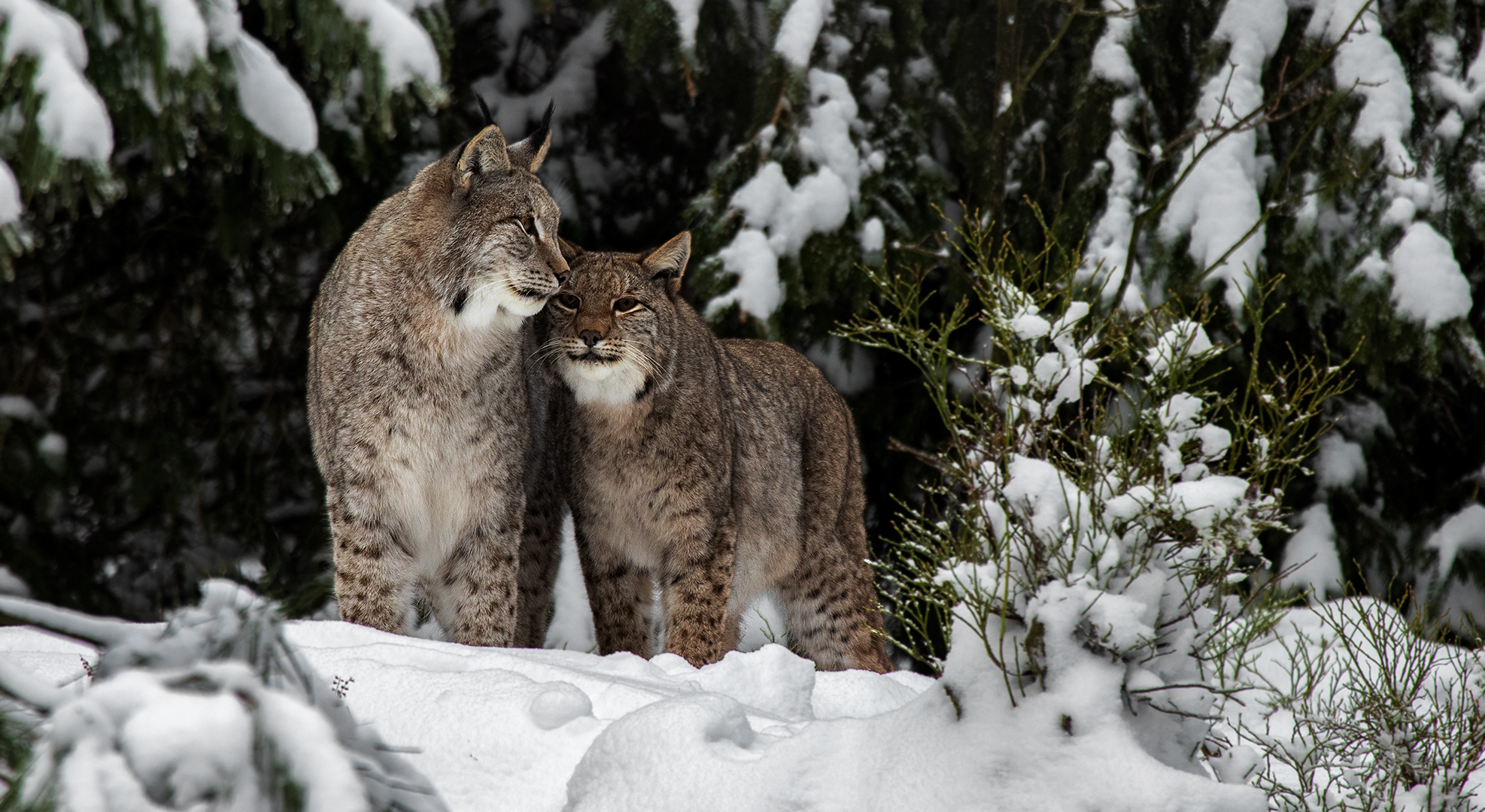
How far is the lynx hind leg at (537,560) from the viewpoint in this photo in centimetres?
464

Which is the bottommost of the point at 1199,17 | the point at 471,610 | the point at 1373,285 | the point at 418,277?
the point at 471,610

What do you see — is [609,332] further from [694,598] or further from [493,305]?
[694,598]

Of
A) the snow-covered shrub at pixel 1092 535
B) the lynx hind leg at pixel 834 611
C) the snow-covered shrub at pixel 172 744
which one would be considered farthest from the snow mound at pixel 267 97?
the lynx hind leg at pixel 834 611

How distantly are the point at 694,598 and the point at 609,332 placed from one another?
3.23 feet

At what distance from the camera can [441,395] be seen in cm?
395

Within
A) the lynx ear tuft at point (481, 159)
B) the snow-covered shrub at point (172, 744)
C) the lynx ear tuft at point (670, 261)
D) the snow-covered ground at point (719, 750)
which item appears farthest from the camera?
the lynx ear tuft at point (670, 261)

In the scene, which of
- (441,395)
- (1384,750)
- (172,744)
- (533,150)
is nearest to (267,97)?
(441,395)

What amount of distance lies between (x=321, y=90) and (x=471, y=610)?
2.86 m

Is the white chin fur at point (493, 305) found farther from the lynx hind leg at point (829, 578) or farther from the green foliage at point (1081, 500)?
the lynx hind leg at point (829, 578)

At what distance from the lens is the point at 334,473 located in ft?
13.1

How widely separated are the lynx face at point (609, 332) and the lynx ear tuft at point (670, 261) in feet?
0.25

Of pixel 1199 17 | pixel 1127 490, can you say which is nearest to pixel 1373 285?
pixel 1199 17

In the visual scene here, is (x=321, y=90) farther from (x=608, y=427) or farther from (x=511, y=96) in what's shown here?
(x=608, y=427)

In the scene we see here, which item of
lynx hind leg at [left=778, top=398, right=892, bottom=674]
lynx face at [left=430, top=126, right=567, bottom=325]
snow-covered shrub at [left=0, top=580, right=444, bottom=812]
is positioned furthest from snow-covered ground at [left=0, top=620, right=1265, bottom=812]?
lynx hind leg at [left=778, top=398, right=892, bottom=674]
